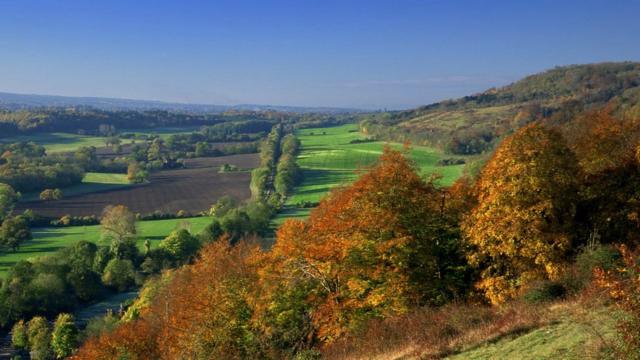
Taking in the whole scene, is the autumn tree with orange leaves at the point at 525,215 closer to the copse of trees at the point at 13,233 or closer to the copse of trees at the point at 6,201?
the copse of trees at the point at 13,233

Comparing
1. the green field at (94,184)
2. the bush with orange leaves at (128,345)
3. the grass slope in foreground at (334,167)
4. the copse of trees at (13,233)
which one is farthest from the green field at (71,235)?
the bush with orange leaves at (128,345)

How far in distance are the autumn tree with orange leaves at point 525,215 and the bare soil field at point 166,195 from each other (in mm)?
102237

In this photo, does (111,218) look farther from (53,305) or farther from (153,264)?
(53,305)

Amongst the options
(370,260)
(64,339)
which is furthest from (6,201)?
(370,260)

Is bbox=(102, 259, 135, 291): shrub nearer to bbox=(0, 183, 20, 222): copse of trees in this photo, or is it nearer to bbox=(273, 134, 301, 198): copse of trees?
bbox=(0, 183, 20, 222): copse of trees

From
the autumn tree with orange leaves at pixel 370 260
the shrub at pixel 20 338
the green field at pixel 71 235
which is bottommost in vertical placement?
the shrub at pixel 20 338

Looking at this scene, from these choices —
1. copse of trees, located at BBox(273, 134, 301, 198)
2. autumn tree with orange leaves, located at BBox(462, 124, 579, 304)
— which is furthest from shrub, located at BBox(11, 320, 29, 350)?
copse of trees, located at BBox(273, 134, 301, 198)

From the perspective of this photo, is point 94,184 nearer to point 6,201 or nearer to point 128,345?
point 6,201

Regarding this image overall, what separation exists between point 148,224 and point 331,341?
304ft

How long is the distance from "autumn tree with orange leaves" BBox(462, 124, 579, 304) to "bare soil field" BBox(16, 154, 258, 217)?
102237 millimetres

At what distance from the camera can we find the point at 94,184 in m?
151

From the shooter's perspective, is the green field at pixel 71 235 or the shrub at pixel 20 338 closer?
the shrub at pixel 20 338

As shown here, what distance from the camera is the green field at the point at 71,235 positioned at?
89.0 m

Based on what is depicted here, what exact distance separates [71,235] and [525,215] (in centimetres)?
9685
